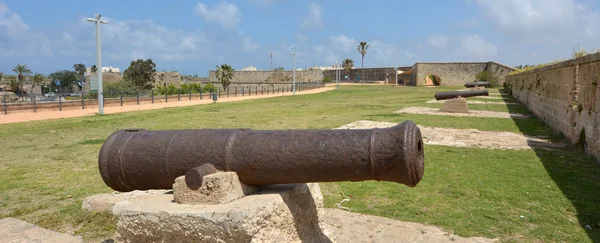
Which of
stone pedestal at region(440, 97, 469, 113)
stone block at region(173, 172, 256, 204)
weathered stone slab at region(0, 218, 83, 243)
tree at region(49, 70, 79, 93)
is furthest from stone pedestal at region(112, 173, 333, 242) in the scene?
tree at region(49, 70, 79, 93)

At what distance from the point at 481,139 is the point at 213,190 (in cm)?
806

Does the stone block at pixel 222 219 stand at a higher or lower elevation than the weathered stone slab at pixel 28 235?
higher

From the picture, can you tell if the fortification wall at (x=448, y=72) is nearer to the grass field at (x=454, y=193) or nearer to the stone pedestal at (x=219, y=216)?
the grass field at (x=454, y=193)

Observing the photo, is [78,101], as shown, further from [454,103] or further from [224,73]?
[224,73]

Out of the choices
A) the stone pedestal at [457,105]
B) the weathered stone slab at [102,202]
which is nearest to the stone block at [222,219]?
the weathered stone slab at [102,202]

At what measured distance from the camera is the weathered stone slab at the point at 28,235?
11.6 feet

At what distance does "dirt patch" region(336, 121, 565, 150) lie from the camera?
876 centimetres

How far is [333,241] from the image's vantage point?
3430 mm

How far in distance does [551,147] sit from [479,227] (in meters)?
5.35

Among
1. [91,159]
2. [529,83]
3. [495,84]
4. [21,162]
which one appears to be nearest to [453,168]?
[91,159]

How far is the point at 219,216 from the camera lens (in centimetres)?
252

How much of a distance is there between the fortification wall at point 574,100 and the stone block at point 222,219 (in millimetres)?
6098

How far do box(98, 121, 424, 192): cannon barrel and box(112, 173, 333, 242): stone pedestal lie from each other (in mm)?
123

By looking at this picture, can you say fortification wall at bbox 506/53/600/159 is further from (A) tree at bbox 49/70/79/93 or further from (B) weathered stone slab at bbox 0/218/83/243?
(A) tree at bbox 49/70/79/93
